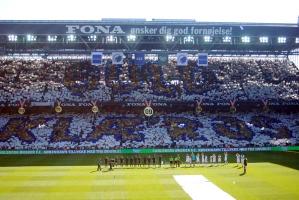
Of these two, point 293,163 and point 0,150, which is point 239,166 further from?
point 0,150

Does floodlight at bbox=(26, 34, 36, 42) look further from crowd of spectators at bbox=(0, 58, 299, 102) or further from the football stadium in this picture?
crowd of spectators at bbox=(0, 58, 299, 102)

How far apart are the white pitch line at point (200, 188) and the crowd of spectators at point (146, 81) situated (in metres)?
31.9

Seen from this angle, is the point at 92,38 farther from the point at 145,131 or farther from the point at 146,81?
the point at 145,131

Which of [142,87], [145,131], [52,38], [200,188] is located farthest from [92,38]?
[200,188]

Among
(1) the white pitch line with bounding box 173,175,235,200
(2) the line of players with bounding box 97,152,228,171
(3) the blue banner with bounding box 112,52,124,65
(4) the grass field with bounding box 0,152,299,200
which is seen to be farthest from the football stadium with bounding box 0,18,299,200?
(1) the white pitch line with bounding box 173,175,235,200

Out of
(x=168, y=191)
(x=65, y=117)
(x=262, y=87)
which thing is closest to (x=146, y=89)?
(x=65, y=117)

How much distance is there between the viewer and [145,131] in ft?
195

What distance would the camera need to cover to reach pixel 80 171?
36.6 m

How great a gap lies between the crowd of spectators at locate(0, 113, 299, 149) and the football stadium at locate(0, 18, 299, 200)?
0.14 m

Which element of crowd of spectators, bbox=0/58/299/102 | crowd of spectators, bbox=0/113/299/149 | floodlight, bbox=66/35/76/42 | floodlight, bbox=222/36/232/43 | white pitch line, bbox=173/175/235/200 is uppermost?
floodlight, bbox=66/35/76/42

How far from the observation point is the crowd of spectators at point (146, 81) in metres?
64.4

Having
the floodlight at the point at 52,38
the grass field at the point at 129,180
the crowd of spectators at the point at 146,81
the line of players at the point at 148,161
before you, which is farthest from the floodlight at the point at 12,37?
the line of players at the point at 148,161

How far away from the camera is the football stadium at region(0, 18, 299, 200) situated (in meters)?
55.1

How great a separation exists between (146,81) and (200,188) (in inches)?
1632
